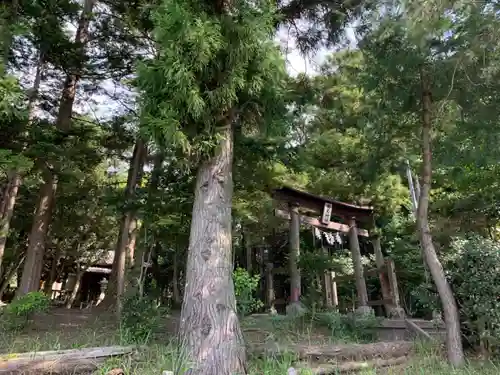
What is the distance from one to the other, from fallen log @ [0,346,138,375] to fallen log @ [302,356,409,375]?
6.77ft

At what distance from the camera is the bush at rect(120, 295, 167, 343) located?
480 centimetres

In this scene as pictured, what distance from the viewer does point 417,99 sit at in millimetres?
5641

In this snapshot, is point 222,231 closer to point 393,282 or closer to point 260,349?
point 260,349

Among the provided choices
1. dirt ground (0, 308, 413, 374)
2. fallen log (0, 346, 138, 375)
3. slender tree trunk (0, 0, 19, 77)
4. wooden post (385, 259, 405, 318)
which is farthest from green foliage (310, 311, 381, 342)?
slender tree trunk (0, 0, 19, 77)

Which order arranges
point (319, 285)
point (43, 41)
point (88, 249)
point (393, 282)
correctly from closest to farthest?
1. point (43, 41)
2. point (393, 282)
3. point (319, 285)
4. point (88, 249)

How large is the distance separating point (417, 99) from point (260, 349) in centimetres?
433

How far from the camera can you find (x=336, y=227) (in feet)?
30.5

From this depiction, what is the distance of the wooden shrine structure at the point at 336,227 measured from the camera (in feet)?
27.5

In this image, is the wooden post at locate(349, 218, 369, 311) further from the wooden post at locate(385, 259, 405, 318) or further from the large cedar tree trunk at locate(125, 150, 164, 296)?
the large cedar tree trunk at locate(125, 150, 164, 296)

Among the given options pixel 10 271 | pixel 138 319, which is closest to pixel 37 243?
pixel 138 319

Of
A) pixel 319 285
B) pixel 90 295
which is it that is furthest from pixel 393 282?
pixel 90 295

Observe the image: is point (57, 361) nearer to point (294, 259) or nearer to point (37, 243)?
point (37, 243)

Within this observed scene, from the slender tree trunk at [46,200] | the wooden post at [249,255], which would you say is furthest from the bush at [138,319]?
the wooden post at [249,255]

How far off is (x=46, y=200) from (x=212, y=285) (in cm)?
564
